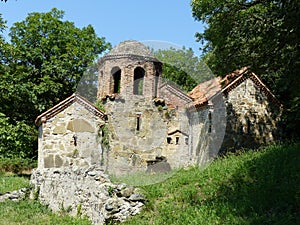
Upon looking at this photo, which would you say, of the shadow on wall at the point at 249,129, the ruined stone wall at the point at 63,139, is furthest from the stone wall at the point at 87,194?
the shadow on wall at the point at 249,129

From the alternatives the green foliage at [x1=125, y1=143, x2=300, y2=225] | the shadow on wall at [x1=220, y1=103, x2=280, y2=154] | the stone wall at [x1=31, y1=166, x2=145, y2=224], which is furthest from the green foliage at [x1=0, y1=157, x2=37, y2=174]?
the green foliage at [x1=125, y1=143, x2=300, y2=225]

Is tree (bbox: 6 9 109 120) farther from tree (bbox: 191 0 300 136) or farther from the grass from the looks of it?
the grass

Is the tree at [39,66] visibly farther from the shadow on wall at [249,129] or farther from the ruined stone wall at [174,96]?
the ruined stone wall at [174,96]

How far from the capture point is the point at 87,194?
1038 centimetres

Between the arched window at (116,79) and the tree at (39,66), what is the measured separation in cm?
1206

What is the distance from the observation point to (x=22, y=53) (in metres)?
22.1

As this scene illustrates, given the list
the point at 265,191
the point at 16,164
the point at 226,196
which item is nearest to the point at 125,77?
the point at 226,196

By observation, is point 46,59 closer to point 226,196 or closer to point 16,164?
point 16,164

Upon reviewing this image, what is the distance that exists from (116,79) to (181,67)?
194cm

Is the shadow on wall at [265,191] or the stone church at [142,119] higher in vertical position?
the stone church at [142,119]

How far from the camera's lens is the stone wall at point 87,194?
882 centimetres

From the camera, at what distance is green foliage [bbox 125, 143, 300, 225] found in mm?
7410

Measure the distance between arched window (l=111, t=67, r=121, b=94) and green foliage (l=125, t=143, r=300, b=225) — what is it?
9.08 ft

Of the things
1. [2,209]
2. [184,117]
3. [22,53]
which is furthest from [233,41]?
[22,53]
